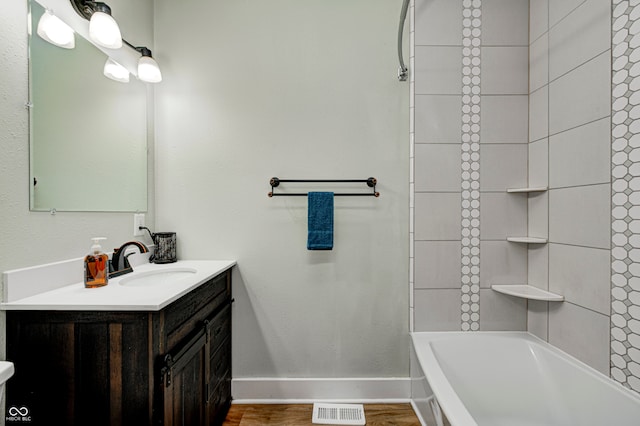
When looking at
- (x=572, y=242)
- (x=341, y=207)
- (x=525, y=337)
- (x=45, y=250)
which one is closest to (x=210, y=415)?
(x=45, y=250)

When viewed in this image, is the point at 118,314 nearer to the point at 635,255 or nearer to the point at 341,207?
the point at 341,207

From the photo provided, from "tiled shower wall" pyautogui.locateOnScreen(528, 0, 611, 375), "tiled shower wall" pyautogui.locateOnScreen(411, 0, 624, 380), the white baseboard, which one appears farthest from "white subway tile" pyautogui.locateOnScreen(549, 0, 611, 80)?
the white baseboard

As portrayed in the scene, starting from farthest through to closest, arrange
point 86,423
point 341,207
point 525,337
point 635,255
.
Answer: point 341,207, point 525,337, point 635,255, point 86,423

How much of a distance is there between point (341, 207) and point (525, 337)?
1276 mm

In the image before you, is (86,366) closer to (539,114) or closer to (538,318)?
(538,318)

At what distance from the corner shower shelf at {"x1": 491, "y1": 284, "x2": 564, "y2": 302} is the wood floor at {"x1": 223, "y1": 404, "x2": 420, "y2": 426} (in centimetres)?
88

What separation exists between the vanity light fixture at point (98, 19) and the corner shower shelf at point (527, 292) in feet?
7.66

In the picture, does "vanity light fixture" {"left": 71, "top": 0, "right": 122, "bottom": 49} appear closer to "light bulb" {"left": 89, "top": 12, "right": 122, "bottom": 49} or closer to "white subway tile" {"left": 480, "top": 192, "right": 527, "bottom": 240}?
"light bulb" {"left": 89, "top": 12, "right": 122, "bottom": 49}

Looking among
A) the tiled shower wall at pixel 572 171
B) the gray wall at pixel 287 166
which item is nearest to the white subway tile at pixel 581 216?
the tiled shower wall at pixel 572 171

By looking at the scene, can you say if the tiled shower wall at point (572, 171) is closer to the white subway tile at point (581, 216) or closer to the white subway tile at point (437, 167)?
the white subway tile at point (581, 216)

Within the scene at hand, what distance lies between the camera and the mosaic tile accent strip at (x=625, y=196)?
1076mm

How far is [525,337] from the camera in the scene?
160cm

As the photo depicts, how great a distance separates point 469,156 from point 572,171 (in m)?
0.47

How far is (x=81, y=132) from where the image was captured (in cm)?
124
